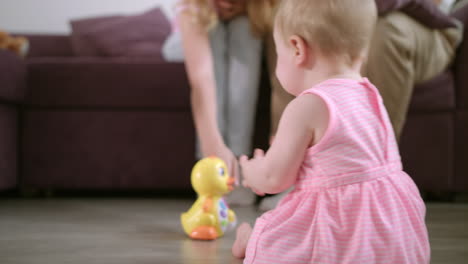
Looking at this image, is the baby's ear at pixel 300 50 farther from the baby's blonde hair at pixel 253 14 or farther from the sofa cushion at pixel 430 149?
the sofa cushion at pixel 430 149

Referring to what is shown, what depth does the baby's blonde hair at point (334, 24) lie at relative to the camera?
2.19ft

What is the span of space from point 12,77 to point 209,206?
0.84 meters

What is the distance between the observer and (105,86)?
1.62 meters

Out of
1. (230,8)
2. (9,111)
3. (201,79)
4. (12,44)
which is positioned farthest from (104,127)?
(12,44)

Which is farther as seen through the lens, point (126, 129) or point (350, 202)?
point (126, 129)

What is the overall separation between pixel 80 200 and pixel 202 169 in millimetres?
690

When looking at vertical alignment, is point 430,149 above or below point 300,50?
below

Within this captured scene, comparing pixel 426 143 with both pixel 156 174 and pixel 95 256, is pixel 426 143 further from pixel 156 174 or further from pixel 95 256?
pixel 95 256

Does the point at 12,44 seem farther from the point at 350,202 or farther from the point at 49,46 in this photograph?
the point at 350,202

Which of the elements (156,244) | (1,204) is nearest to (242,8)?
(156,244)

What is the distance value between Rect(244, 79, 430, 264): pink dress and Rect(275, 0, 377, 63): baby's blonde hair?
0.05 metres

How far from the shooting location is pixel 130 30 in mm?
2342

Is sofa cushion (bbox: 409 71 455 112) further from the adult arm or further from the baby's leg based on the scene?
the baby's leg

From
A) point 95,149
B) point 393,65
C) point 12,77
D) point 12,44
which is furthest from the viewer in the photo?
point 12,44
